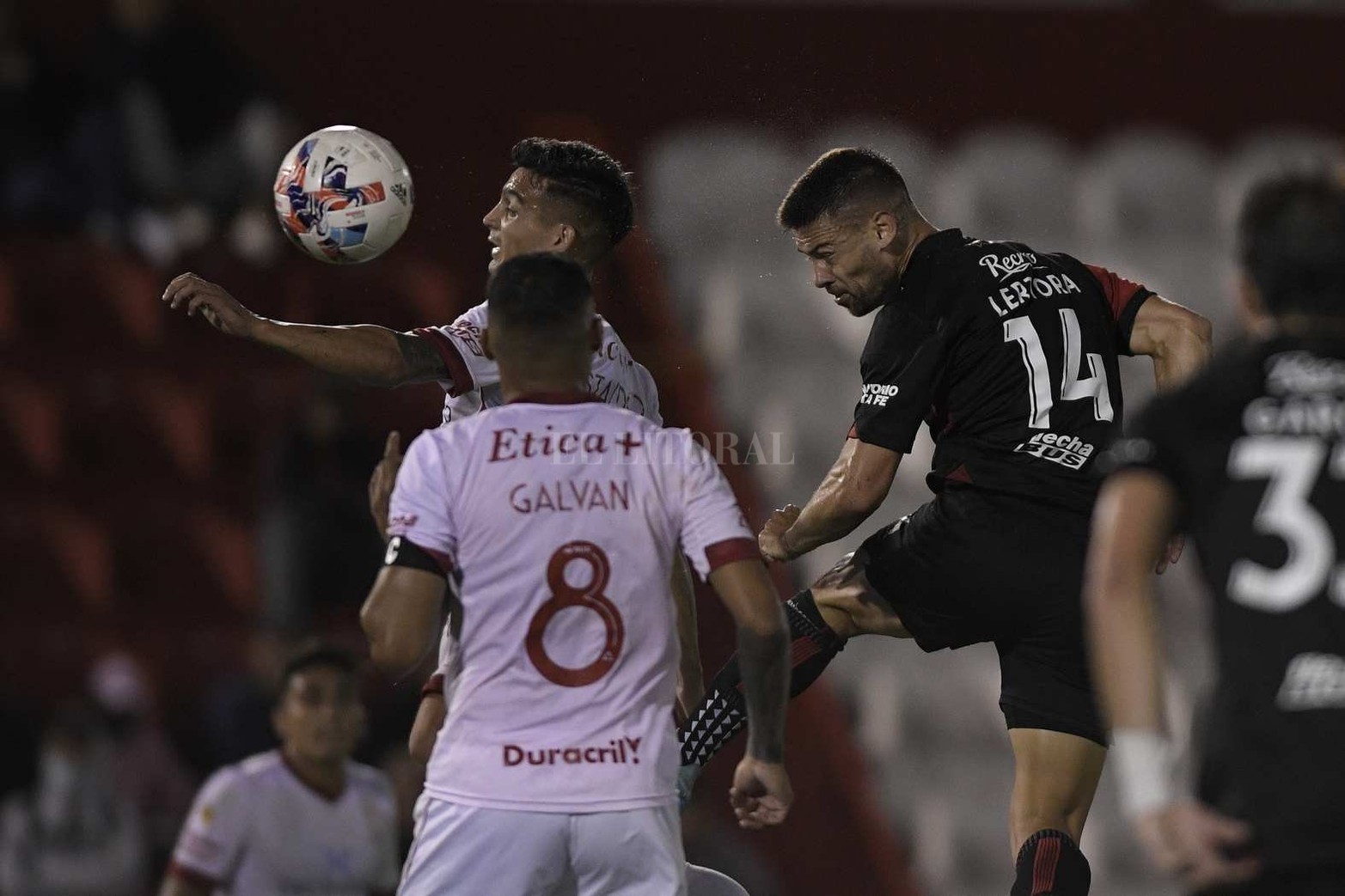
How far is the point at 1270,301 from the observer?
3531mm

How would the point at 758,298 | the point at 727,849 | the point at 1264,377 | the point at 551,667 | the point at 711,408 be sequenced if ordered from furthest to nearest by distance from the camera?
the point at 758,298
the point at 711,408
the point at 727,849
the point at 551,667
the point at 1264,377

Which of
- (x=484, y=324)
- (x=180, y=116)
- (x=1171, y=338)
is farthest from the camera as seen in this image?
(x=180, y=116)

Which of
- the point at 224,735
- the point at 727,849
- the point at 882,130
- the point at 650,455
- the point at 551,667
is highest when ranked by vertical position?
the point at 882,130

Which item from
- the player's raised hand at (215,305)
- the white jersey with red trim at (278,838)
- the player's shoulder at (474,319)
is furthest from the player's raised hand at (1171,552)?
the white jersey with red trim at (278,838)

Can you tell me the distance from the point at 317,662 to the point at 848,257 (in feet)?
10.8

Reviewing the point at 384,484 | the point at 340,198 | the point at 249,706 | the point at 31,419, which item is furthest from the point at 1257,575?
the point at 31,419

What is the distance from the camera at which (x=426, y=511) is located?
4.24 metres

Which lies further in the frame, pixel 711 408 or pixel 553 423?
pixel 711 408

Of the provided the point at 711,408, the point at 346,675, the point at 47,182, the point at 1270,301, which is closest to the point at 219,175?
the point at 47,182

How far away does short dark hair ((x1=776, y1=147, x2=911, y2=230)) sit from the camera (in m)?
5.71

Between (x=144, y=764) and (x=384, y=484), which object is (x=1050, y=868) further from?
(x=144, y=764)

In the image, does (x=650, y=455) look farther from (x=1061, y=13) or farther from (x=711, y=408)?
(x=1061, y=13)

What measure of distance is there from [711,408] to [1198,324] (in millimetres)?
5122

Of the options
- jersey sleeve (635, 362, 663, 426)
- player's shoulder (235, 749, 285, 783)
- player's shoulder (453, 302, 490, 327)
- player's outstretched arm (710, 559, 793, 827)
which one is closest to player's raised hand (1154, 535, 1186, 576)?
jersey sleeve (635, 362, 663, 426)
